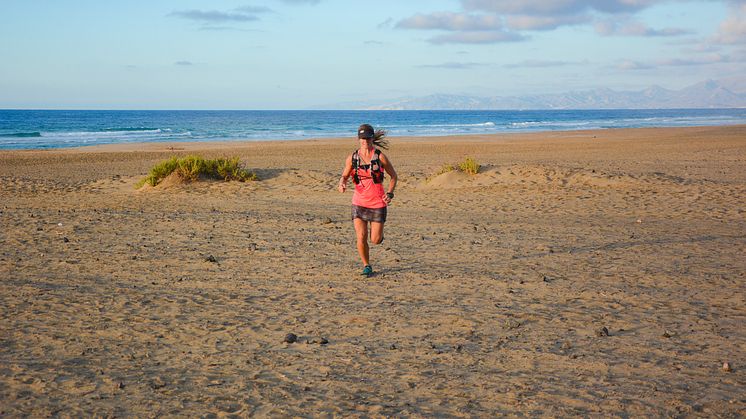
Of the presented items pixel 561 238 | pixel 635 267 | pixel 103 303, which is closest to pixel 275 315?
pixel 103 303

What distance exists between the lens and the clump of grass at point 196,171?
1691 cm

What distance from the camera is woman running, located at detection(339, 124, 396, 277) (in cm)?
753

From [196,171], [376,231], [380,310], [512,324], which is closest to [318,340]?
[380,310]

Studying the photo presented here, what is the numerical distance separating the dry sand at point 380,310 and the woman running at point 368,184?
54 cm

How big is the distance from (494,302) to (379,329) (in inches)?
54.8

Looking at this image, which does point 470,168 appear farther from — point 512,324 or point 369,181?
point 512,324

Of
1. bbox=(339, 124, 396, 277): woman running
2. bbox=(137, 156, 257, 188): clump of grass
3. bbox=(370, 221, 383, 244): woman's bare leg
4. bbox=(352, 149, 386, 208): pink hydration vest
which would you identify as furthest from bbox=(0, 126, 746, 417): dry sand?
bbox=(137, 156, 257, 188): clump of grass

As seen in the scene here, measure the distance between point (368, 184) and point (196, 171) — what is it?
10.3 m

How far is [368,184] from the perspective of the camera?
7652 mm

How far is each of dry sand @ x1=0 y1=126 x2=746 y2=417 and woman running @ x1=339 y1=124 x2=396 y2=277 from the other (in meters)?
0.54

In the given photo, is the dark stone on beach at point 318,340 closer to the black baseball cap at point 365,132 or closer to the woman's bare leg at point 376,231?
the woman's bare leg at point 376,231

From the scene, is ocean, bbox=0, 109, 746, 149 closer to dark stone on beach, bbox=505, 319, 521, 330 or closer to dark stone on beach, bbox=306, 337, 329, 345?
dark stone on beach, bbox=306, 337, 329, 345

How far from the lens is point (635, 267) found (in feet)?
27.4

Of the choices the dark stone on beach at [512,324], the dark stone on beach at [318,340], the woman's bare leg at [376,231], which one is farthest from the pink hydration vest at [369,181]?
the dark stone on beach at [318,340]
